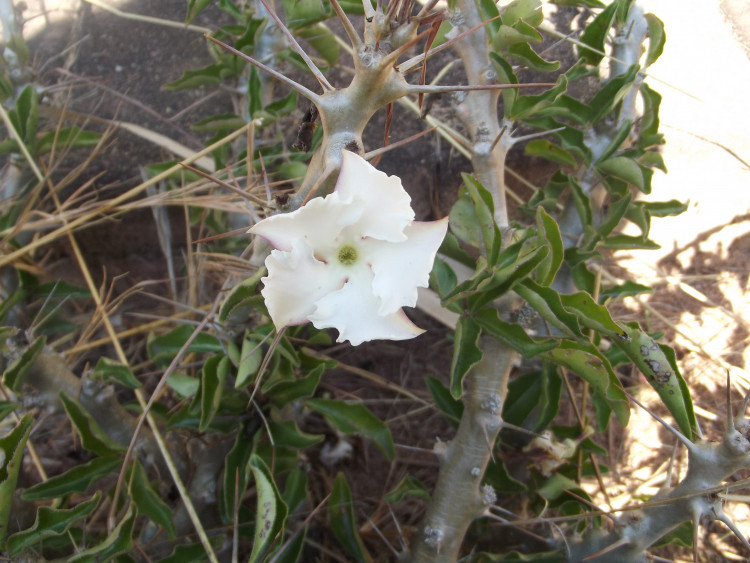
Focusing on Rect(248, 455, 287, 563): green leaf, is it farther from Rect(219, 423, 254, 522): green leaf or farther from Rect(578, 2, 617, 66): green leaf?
Rect(578, 2, 617, 66): green leaf

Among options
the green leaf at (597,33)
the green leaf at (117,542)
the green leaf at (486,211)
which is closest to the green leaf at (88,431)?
the green leaf at (117,542)

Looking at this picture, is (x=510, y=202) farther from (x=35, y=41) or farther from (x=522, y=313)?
(x=35, y=41)

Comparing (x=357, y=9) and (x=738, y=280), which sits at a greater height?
(x=357, y=9)

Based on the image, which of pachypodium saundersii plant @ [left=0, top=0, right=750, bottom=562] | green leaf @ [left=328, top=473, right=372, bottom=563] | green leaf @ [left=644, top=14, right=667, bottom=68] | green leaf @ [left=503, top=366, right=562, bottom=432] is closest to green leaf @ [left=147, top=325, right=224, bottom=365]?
pachypodium saundersii plant @ [left=0, top=0, right=750, bottom=562]

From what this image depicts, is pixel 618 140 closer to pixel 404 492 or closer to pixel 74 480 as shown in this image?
pixel 404 492

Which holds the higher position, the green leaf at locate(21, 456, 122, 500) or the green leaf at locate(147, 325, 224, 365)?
the green leaf at locate(147, 325, 224, 365)

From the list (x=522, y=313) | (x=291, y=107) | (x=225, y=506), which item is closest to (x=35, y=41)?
(x=291, y=107)
